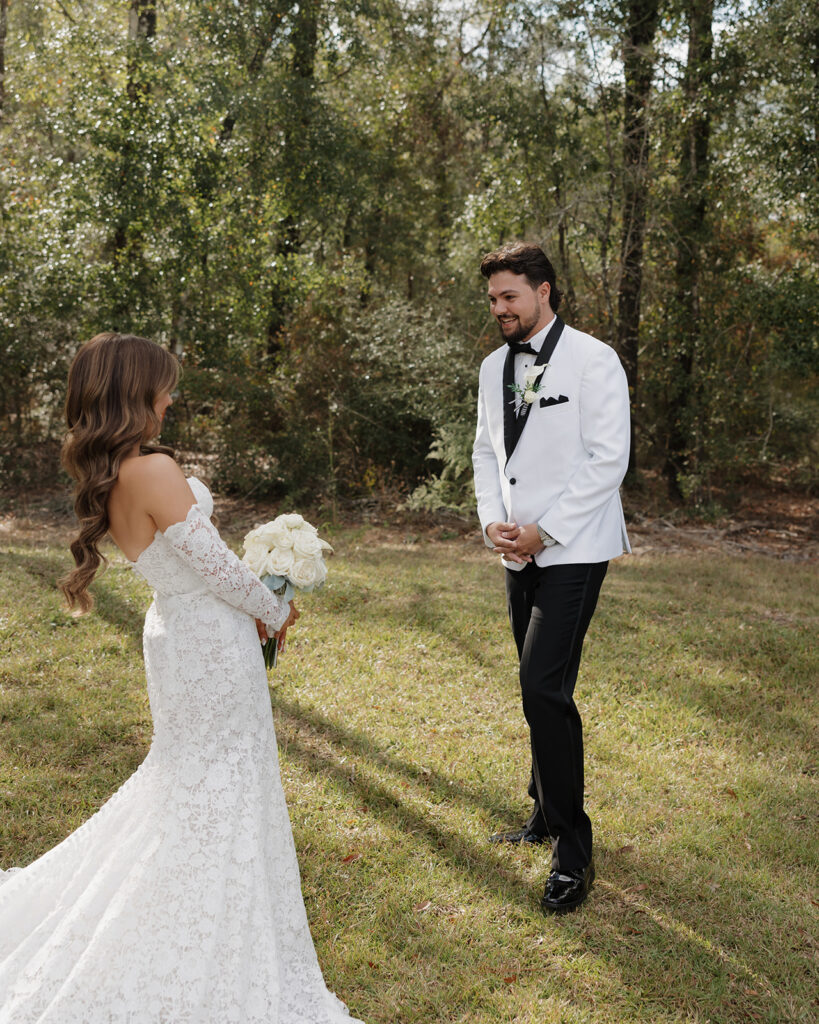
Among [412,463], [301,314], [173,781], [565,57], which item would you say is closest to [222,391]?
[301,314]

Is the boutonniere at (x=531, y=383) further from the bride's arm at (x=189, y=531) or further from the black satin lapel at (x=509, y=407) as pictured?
the bride's arm at (x=189, y=531)

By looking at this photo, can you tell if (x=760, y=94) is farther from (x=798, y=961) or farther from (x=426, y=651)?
(x=798, y=961)

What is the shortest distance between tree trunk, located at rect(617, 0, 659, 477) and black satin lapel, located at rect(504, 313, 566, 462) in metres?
8.13

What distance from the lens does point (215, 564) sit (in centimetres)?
278

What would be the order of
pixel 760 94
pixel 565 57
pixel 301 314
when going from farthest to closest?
pixel 301 314
pixel 565 57
pixel 760 94

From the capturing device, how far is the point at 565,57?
11.4 metres

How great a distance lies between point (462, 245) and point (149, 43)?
496cm

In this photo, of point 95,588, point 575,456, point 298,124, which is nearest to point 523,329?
point 575,456

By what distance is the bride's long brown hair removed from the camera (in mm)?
2709

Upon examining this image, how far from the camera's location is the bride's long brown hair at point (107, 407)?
107 inches

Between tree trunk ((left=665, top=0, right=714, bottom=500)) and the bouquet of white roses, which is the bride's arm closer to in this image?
the bouquet of white roses

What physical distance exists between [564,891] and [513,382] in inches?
84.0

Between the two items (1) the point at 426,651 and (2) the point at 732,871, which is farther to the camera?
(1) the point at 426,651

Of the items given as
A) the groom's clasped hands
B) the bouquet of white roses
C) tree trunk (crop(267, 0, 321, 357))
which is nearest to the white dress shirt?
the groom's clasped hands
